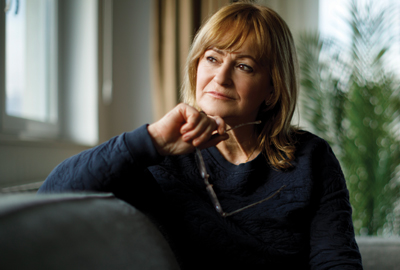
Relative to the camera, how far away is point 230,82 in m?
1.06

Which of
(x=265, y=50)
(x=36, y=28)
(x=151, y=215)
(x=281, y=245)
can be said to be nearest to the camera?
(x=151, y=215)

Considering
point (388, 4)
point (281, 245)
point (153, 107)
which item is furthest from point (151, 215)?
point (388, 4)

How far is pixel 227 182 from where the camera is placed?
104 cm

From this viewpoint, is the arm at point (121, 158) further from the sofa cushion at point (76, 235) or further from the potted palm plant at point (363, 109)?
the potted palm plant at point (363, 109)

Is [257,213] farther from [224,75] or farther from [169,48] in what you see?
[169,48]

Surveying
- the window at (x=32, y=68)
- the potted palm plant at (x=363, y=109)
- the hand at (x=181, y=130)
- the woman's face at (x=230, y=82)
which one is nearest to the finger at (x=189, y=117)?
the hand at (x=181, y=130)

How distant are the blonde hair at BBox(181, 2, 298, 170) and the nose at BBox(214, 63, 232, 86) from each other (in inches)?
2.5

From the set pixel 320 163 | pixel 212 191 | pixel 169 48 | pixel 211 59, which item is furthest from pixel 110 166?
pixel 169 48

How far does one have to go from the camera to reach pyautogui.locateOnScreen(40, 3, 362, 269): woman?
0.83 m

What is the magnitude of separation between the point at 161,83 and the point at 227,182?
4.89ft

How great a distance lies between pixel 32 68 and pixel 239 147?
1221 mm

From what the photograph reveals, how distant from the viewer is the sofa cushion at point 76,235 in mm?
314

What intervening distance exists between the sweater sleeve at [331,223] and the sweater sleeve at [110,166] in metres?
0.56

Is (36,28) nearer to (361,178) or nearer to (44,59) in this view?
(44,59)
